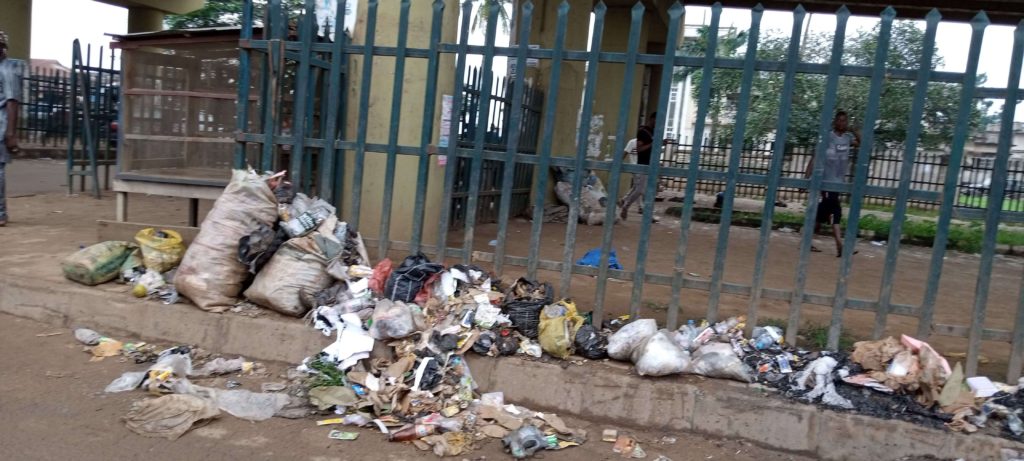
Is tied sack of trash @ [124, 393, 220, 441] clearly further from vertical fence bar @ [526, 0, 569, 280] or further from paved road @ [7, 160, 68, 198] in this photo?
paved road @ [7, 160, 68, 198]

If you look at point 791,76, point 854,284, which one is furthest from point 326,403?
point 854,284

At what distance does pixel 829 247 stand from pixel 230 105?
7.71 metres

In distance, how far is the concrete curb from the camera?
3.55 meters

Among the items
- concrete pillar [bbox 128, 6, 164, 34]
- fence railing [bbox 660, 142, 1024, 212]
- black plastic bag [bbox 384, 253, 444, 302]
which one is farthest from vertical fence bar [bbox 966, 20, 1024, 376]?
concrete pillar [bbox 128, 6, 164, 34]

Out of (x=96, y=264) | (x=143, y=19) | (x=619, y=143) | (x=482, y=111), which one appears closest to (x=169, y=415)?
(x=96, y=264)

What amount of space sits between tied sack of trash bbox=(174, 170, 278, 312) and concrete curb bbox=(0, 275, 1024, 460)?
0.14 metres

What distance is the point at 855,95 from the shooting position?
1720cm

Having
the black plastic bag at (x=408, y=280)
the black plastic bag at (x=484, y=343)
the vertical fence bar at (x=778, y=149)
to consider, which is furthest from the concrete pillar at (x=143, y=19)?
the vertical fence bar at (x=778, y=149)

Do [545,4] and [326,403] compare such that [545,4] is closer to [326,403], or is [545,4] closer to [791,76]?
[791,76]

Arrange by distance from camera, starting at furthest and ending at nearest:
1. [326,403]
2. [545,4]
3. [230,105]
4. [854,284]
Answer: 1. [545,4]
2. [854,284]
3. [230,105]
4. [326,403]

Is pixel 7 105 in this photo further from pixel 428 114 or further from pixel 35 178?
pixel 35 178

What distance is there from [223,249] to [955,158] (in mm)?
4268

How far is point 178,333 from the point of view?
14.8ft

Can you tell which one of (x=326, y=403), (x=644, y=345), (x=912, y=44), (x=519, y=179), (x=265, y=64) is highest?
(x=912, y=44)
